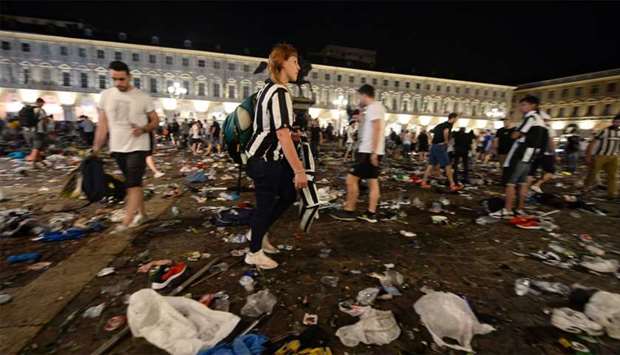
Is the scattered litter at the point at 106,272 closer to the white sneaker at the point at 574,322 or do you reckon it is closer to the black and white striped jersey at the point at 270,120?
the black and white striped jersey at the point at 270,120

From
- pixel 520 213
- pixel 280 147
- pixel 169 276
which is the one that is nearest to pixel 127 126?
pixel 169 276

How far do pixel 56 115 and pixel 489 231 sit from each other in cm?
4506

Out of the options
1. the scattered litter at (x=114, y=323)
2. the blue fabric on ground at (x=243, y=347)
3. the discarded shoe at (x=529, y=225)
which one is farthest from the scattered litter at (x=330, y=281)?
the discarded shoe at (x=529, y=225)

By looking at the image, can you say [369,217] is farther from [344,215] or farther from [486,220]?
[486,220]

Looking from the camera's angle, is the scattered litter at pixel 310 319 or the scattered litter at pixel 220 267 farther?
the scattered litter at pixel 220 267

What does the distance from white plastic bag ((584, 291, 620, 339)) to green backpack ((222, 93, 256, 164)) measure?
285 cm

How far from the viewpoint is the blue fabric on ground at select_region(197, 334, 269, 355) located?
151cm

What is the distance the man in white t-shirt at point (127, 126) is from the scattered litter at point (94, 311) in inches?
65.8

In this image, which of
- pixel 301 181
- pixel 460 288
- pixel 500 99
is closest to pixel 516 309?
pixel 460 288

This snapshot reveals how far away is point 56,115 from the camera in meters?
34.1

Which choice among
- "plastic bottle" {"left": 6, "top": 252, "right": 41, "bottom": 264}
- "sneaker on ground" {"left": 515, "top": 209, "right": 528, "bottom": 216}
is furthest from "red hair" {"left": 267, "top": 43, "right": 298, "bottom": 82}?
"sneaker on ground" {"left": 515, "top": 209, "right": 528, "bottom": 216}

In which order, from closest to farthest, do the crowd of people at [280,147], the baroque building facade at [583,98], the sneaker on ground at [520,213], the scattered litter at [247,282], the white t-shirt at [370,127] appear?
the scattered litter at [247,282] → the crowd of people at [280,147] → the white t-shirt at [370,127] → the sneaker on ground at [520,213] → the baroque building facade at [583,98]

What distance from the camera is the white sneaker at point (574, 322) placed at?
189cm

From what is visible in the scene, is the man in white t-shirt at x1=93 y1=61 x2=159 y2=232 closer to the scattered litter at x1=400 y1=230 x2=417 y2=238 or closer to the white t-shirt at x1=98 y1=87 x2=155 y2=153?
the white t-shirt at x1=98 y1=87 x2=155 y2=153
